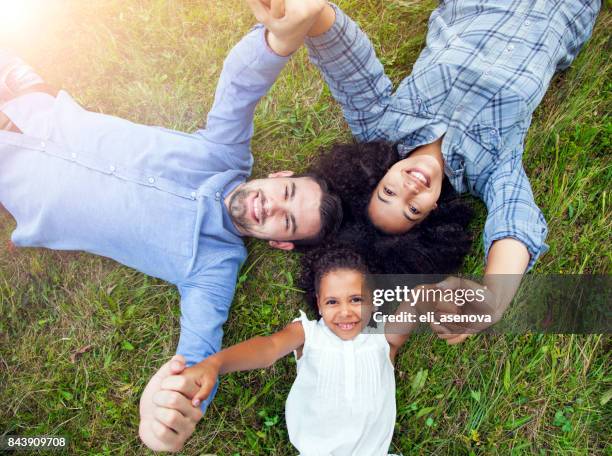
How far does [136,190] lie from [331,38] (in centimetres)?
127

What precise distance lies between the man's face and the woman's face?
33cm

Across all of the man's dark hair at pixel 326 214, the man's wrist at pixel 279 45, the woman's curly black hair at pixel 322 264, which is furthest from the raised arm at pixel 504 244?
the man's wrist at pixel 279 45

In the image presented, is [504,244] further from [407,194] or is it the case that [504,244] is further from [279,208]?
[279,208]

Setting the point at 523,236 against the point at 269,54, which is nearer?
the point at 269,54

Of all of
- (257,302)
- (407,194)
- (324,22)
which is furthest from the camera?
(257,302)

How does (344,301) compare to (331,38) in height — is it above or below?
below

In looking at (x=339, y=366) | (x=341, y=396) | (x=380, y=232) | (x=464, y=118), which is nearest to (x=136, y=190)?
(x=380, y=232)

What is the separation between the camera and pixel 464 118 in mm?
2561

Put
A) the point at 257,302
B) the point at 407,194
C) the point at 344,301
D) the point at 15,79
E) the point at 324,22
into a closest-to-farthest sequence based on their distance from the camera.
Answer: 1. the point at 324,22
2. the point at 407,194
3. the point at 344,301
4. the point at 15,79
5. the point at 257,302

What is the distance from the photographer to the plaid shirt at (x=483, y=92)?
2516 mm

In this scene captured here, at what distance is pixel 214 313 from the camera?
244cm

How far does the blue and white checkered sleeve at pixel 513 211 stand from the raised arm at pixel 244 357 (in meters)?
1.14

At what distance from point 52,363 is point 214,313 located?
1158 millimetres

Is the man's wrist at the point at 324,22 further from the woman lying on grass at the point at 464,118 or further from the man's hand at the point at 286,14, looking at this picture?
the man's hand at the point at 286,14
